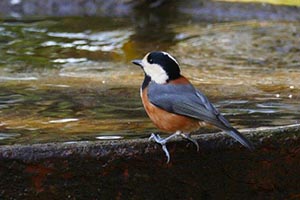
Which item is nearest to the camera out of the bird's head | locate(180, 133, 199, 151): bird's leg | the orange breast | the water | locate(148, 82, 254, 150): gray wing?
locate(148, 82, 254, 150): gray wing

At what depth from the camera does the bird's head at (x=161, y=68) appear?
157 inches

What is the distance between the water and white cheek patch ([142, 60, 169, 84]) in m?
0.25

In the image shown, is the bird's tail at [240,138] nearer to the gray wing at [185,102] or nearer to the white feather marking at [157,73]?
the gray wing at [185,102]

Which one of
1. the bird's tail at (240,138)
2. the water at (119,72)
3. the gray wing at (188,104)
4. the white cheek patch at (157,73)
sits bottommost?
the water at (119,72)

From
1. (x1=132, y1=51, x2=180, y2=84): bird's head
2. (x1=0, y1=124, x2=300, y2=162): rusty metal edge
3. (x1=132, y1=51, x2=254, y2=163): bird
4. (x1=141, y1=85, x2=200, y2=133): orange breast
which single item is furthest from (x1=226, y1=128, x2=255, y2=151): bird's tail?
(x1=132, y1=51, x2=180, y2=84): bird's head

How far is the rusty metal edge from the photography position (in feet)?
11.3

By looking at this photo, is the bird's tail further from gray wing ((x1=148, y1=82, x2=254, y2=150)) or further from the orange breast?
the orange breast

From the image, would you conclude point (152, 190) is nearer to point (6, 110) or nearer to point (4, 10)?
point (6, 110)

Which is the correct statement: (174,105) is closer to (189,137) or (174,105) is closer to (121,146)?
(189,137)

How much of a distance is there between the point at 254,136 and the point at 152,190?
0.46 meters

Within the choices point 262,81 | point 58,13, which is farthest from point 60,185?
point 58,13

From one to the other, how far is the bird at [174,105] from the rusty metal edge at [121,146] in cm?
6

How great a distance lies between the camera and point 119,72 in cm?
628

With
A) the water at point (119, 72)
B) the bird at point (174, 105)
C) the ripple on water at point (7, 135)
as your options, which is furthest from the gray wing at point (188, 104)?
the ripple on water at point (7, 135)
